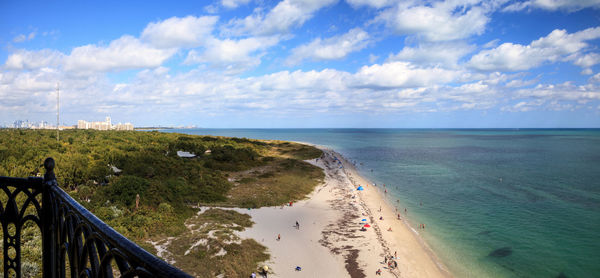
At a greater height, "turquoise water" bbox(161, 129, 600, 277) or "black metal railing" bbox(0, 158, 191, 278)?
"black metal railing" bbox(0, 158, 191, 278)

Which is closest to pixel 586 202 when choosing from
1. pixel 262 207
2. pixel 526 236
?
pixel 526 236

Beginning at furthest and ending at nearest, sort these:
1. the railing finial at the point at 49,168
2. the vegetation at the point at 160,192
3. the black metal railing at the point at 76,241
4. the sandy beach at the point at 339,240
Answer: the sandy beach at the point at 339,240 < the vegetation at the point at 160,192 < the railing finial at the point at 49,168 < the black metal railing at the point at 76,241

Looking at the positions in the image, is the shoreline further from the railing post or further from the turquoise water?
the railing post

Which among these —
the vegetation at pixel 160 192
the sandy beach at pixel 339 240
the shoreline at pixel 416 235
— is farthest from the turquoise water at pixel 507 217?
the vegetation at pixel 160 192

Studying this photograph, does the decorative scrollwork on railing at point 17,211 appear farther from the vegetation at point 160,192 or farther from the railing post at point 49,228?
the vegetation at point 160,192

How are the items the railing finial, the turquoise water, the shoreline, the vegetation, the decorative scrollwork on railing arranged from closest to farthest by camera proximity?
the railing finial < the decorative scrollwork on railing < the vegetation < the shoreline < the turquoise water

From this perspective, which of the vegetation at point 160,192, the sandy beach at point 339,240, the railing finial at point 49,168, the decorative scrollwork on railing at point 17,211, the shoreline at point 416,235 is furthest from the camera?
the shoreline at point 416,235

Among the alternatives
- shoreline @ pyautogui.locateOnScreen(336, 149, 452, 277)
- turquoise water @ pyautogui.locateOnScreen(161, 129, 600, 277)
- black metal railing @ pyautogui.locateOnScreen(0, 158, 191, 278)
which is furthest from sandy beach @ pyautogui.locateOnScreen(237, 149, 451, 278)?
black metal railing @ pyautogui.locateOnScreen(0, 158, 191, 278)
